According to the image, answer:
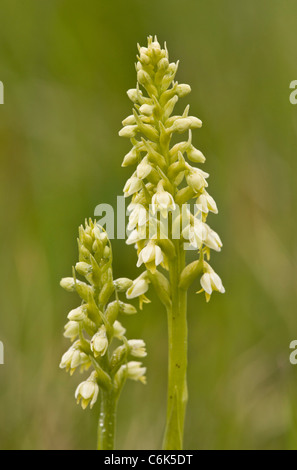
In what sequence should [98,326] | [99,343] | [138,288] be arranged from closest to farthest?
[99,343]
[98,326]
[138,288]

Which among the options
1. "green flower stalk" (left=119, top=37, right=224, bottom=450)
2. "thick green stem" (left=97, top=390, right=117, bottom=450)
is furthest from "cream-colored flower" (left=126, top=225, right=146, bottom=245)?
"thick green stem" (left=97, top=390, right=117, bottom=450)

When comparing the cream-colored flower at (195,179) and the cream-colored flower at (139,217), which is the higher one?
the cream-colored flower at (195,179)

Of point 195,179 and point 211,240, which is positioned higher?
point 195,179

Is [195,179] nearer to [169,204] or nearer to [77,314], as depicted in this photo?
[169,204]

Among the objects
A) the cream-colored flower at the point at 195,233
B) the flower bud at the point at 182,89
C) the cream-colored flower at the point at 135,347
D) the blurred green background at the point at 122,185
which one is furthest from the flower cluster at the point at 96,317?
the blurred green background at the point at 122,185

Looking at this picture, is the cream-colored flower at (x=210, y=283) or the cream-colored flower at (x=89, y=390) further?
the cream-colored flower at (x=210, y=283)

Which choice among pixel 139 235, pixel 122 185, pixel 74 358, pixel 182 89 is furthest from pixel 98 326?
pixel 122 185

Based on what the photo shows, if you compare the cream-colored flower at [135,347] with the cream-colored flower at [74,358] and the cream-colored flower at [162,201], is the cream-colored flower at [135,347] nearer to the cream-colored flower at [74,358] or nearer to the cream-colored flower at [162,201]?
the cream-colored flower at [74,358]

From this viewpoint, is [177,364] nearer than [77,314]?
No
